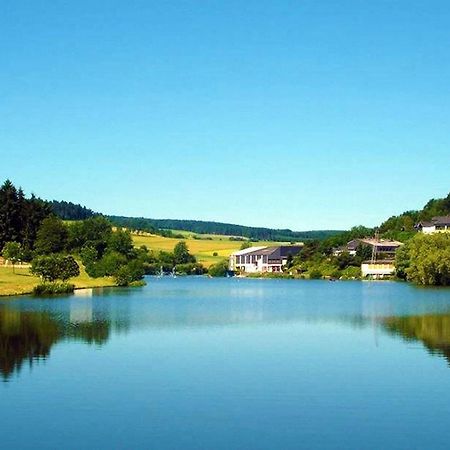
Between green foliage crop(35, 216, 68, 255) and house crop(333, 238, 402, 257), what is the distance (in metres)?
57.4

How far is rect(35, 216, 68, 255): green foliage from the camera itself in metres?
94.2

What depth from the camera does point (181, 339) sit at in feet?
116

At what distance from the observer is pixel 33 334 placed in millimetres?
37062

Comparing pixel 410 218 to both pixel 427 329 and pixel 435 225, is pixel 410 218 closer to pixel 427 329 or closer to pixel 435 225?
pixel 435 225

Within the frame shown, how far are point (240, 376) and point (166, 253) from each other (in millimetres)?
143952

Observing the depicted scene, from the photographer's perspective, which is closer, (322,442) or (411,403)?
(322,442)

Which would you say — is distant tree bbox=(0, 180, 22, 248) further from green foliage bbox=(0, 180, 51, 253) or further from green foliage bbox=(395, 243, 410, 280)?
green foliage bbox=(395, 243, 410, 280)

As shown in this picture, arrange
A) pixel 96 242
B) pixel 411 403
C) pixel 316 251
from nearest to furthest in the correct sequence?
1. pixel 411 403
2. pixel 96 242
3. pixel 316 251

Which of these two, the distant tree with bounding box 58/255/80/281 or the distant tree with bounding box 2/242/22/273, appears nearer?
the distant tree with bounding box 58/255/80/281

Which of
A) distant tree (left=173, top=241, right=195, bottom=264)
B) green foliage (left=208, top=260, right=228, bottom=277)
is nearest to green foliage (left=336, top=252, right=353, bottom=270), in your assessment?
green foliage (left=208, top=260, right=228, bottom=277)

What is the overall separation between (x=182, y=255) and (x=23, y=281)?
96.4m

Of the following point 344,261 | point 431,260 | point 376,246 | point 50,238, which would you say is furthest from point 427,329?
point 344,261

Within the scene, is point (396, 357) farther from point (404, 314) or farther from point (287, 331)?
point (404, 314)

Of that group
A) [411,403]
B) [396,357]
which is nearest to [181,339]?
[396,357]
